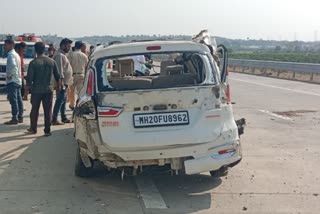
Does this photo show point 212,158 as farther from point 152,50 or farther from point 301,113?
point 301,113

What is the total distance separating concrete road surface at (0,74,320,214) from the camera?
5.40m

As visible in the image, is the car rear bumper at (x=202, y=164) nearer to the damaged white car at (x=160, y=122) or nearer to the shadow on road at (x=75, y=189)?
the damaged white car at (x=160, y=122)

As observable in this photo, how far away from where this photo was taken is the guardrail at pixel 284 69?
2696 centimetres

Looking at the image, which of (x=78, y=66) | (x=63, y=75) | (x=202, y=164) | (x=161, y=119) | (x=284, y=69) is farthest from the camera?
(x=284, y=69)

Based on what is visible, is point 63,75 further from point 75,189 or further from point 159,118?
point 159,118

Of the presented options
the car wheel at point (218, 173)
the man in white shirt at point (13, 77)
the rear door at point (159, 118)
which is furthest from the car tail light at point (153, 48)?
the man in white shirt at point (13, 77)

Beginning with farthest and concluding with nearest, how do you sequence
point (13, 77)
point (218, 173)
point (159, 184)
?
point (13, 77), point (218, 173), point (159, 184)

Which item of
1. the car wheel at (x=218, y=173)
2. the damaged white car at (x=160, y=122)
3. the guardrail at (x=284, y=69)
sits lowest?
the guardrail at (x=284, y=69)

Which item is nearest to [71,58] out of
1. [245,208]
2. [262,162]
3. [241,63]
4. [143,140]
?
[262,162]

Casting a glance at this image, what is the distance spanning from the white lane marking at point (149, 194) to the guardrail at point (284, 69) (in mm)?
20171

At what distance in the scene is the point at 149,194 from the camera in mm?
5848

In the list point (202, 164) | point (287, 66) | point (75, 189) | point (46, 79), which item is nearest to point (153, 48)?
point (202, 164)

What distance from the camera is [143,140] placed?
555cm

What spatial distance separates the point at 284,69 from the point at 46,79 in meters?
24.1
